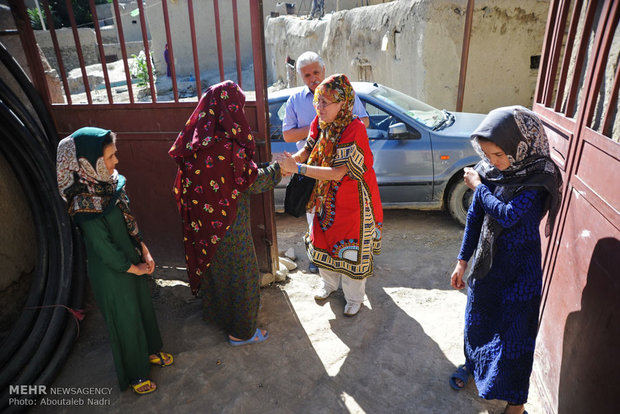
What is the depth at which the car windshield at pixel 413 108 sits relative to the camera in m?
4.66

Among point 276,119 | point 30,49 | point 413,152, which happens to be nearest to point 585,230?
point 413,152

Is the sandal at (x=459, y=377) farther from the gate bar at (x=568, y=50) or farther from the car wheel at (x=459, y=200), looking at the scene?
the car wheel at (x=459, y=200)

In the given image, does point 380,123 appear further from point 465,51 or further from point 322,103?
point 465,51

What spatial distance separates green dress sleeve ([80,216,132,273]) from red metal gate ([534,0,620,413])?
2328mm

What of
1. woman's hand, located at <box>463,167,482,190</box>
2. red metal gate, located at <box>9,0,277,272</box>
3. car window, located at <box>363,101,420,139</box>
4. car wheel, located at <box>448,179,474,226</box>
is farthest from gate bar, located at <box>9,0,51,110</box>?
car wheel, located at <box>448,179,474,226</box>

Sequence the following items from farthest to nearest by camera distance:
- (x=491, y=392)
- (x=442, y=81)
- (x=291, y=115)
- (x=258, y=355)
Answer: (x=442, y=81), (x=291, y=115), (x=258, y=355), (x=491, y=392)

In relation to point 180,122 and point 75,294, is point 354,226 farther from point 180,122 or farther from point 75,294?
point 75,294

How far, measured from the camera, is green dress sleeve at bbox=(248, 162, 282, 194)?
2.52 meters

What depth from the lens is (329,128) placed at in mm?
2756

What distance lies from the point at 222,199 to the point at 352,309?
4.73 ft

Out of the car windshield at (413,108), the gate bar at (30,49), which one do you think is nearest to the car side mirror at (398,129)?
the car windshield at (413,108)

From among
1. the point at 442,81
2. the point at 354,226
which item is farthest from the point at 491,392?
the point at 442,81

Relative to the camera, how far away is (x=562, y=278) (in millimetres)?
2154

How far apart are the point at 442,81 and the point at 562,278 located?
18.8 feet
